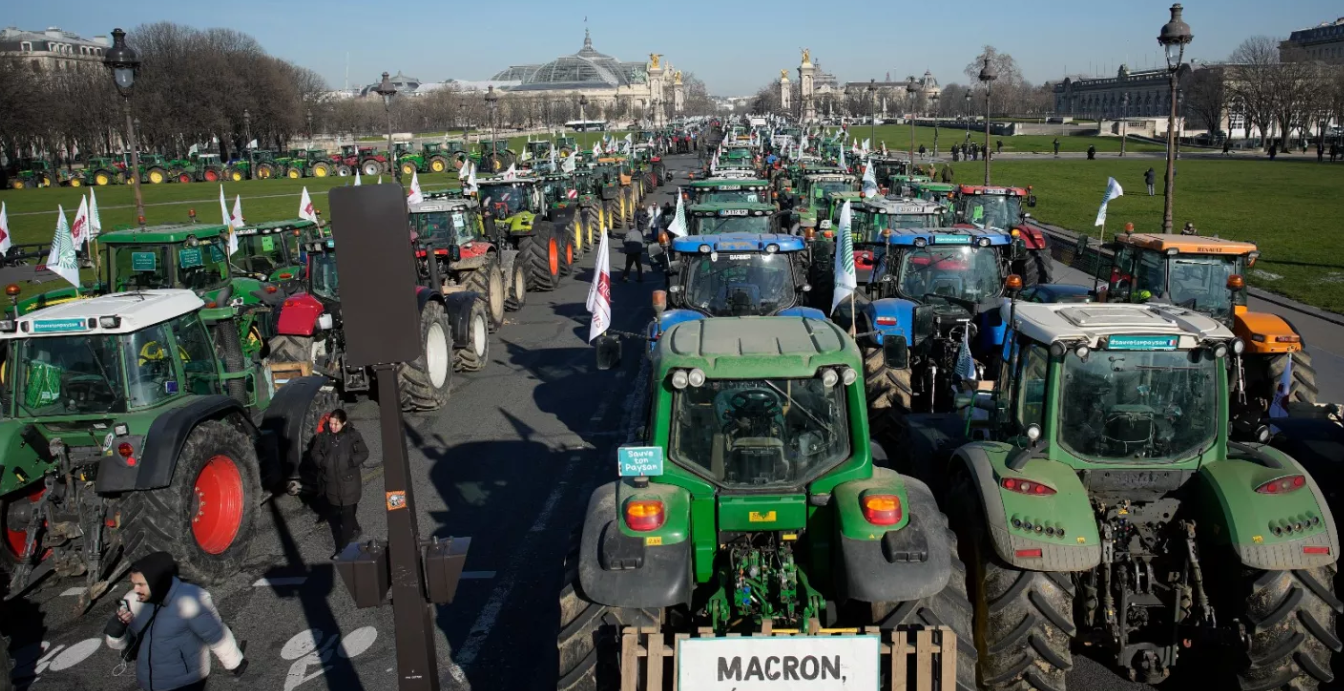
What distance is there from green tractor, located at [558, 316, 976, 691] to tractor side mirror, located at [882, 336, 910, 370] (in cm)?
379

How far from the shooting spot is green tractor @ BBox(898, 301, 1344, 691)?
16.2ft

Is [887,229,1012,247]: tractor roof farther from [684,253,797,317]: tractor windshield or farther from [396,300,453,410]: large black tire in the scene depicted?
[396,300,453,410]: large black tire

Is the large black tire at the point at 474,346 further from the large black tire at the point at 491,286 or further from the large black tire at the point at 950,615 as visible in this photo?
the large black tire at the point at 950,615

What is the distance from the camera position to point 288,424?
9062 millimetres

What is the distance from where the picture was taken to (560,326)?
1756 centimetres

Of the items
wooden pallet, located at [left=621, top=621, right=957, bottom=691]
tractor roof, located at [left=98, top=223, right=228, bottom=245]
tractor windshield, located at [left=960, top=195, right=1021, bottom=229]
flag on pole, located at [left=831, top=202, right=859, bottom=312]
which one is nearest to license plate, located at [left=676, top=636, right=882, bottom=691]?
wooden pallet, located at [left=621, top=621, right=957, bottom=691]

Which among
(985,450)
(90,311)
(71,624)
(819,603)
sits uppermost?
(90,311)

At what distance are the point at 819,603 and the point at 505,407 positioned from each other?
26.7ft

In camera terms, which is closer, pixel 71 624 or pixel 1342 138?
pixel 71 624

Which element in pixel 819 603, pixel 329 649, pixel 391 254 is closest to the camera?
pixel 391 254

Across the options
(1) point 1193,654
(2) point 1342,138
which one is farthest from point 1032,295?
(2) point 1342,138

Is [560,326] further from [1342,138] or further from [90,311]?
[1342,138]

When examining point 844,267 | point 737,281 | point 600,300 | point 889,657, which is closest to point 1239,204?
point 737,281

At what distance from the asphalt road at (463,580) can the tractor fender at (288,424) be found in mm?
603
